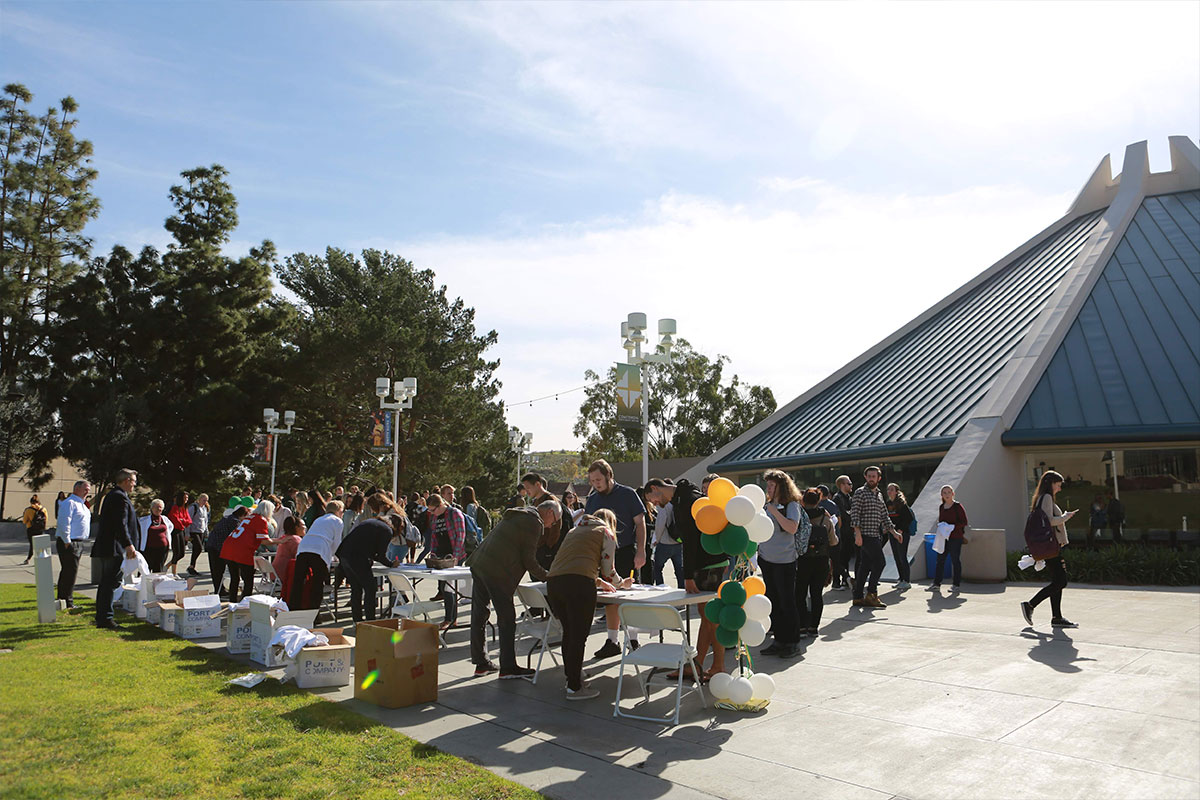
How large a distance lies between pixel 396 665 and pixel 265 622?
103 inches

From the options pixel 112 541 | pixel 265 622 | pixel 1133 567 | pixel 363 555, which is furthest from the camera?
pixel 1133 567

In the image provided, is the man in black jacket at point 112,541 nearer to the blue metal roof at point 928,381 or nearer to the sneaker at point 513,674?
the sneaker at point 513,674

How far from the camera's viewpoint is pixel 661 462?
42.5 meters

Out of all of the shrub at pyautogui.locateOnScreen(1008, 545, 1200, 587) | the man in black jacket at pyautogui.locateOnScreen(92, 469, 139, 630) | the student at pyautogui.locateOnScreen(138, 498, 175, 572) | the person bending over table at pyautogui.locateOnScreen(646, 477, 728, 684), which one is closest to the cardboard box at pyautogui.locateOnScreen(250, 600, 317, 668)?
the man in black jacket at pyautogui.locateOnScreen(92, 469, 139, 630)

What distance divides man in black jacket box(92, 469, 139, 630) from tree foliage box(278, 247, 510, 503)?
24.5 metres

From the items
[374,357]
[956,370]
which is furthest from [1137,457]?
[374,357]

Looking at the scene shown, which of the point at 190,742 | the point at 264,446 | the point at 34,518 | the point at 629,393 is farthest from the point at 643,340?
the point at 264,446

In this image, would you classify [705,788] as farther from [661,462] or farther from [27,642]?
[661,462]

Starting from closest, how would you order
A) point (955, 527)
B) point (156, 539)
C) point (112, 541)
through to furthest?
point (112, 541) < point (955, 527) < point (156, 539)

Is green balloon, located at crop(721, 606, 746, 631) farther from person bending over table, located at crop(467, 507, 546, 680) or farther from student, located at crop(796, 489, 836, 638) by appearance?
student, located at crop(796, 489, 836, 638)

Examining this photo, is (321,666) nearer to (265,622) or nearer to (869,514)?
(265,622)

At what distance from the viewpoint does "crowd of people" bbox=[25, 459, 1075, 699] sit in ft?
22.8

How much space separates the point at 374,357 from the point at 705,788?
33.5 metres

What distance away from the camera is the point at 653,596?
6.94 m
